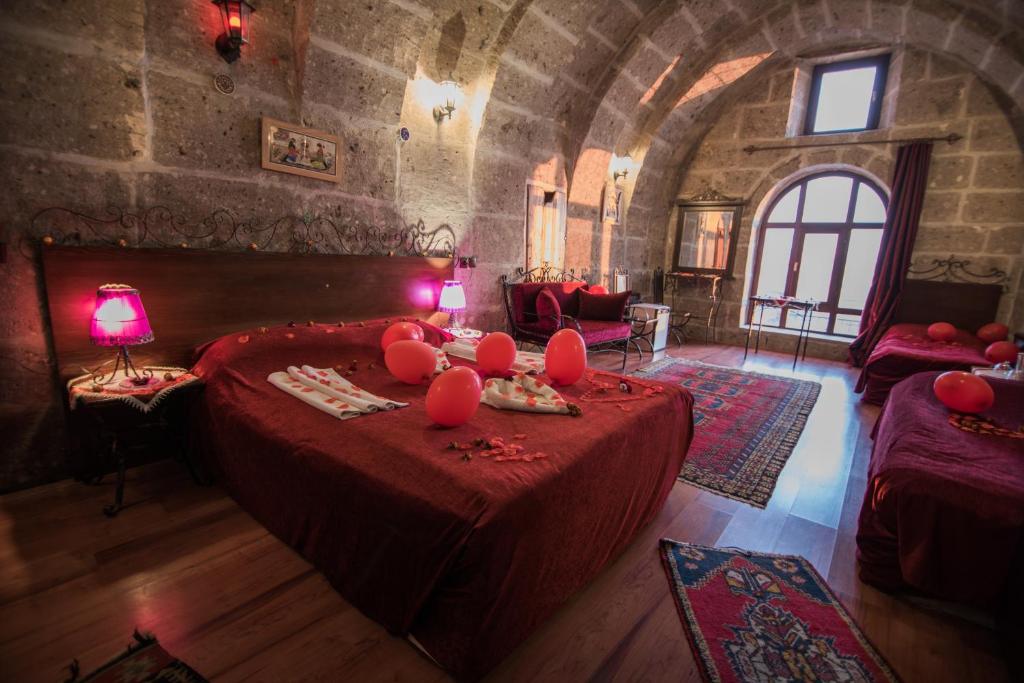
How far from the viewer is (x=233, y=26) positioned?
2.50 metres

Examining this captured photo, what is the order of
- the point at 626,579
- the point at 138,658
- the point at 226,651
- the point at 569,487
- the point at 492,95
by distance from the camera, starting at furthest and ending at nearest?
the point at 492,95
the point at 626,579
the point at 569,487
the point at 226,651
the point at 138,658

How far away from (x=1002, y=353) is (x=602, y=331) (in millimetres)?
3280

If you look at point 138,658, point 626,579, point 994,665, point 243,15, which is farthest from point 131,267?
point 994,665

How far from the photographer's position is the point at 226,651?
4.83 feet

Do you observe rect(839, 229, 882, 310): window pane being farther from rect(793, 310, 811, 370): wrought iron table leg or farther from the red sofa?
the red sofa

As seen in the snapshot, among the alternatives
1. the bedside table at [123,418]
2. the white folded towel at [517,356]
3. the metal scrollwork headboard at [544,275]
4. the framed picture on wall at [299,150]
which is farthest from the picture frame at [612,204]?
the bedside table at [123,418]

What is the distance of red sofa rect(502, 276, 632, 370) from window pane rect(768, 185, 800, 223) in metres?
3.35

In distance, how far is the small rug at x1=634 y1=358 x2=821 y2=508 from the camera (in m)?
2.76

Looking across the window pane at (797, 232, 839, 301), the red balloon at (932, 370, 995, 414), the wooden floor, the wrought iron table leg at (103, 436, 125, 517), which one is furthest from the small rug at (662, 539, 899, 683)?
the window pane at (797, 232, 839, 301)

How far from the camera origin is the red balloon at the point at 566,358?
241 cm

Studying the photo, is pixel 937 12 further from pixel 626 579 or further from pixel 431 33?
pixel 626 579

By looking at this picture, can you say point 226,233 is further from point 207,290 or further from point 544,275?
point 544,275

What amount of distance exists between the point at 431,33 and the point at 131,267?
2753 millimetres

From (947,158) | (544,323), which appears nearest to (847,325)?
(947,158)
